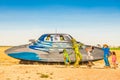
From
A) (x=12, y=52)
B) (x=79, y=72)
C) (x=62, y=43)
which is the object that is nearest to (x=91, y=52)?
(x=62, y=43)

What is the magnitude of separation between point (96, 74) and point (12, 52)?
412 inches

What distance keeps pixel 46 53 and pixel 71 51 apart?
6.81 ft

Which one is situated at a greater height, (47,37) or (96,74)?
(47,37)

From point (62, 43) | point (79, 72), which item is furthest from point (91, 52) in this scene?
point (79, 72)

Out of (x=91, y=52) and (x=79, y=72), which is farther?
(x=91, y=52)

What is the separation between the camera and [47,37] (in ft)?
88.9

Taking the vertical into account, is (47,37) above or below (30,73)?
above

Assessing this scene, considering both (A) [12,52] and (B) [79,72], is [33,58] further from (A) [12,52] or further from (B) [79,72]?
(B) [79,72]

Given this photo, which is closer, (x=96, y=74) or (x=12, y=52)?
(x=96, y=74)

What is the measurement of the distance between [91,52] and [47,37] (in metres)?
3.92

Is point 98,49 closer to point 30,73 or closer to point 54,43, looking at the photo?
point 54,43

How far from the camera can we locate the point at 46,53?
26891 millimetres

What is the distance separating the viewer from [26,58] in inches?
1059

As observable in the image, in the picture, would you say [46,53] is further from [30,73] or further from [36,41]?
[30,73]
